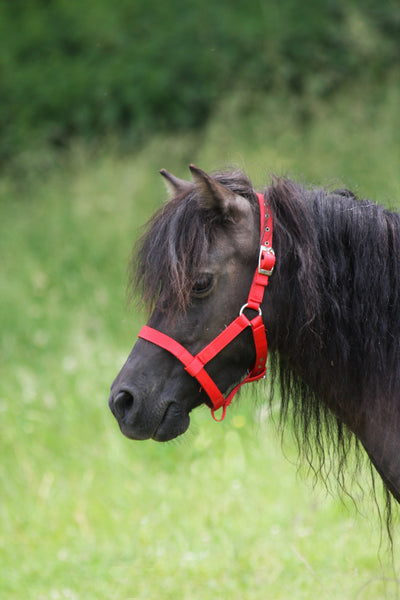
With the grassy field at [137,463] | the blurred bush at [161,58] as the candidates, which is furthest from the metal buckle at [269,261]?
the blurred bush at [161,58]

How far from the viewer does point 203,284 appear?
2271 millimetres

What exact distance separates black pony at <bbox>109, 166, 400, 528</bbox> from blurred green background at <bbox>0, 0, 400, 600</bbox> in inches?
16.3

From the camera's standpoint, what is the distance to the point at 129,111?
10516 millimetres

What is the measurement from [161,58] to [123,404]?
938cm

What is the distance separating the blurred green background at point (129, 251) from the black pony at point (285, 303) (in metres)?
0.41

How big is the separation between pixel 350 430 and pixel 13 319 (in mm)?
5513

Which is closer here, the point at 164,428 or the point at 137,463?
the point at 164,428

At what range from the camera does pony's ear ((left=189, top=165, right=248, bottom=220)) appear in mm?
2248

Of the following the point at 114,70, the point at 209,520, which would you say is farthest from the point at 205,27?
the point at 209,520

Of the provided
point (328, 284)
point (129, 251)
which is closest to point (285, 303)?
point (328, 284)

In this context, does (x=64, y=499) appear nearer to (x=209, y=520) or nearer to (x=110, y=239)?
(x=209, y=520)

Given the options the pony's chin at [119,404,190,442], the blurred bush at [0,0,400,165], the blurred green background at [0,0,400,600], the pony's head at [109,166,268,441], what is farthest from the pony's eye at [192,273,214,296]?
the blurred bush at [0,0,400,165]

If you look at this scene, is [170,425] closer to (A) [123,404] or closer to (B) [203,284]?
(A) [123,404]

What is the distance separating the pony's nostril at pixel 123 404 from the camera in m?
2.27
